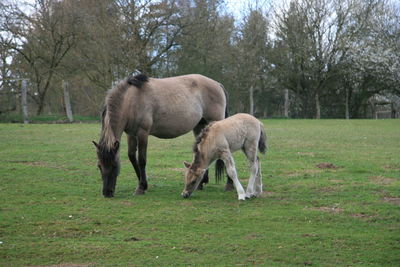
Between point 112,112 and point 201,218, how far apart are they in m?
3.05

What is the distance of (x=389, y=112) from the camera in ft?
157

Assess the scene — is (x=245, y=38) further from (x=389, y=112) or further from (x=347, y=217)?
(x=347, y=217)

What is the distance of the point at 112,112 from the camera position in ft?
30.2

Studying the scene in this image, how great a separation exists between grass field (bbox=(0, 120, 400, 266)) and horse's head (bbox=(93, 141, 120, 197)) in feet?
0.78

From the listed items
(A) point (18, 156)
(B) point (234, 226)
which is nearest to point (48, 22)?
(A) point (18, 156)

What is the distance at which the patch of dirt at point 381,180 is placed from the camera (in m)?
10.3

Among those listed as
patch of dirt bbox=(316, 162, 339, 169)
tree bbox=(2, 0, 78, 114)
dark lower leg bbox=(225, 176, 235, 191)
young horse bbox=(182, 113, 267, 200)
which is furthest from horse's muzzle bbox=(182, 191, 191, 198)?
tree bbox=(2, 0, 78, 114)

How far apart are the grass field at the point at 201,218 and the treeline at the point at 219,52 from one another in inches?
852

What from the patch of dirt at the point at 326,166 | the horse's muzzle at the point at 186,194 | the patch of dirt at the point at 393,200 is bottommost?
the patch of dirt at the point at 393,200

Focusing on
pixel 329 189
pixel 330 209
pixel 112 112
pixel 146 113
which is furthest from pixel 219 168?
pixel 330 209

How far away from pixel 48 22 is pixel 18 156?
73.2ft

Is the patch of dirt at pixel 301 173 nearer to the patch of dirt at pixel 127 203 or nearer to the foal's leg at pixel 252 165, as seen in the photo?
the foal's leg at pixel 252 165

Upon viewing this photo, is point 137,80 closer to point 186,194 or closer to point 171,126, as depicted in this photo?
point 171,126

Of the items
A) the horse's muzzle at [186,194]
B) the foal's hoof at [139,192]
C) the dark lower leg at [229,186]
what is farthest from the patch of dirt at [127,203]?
the dark lower leg at [229,186]
